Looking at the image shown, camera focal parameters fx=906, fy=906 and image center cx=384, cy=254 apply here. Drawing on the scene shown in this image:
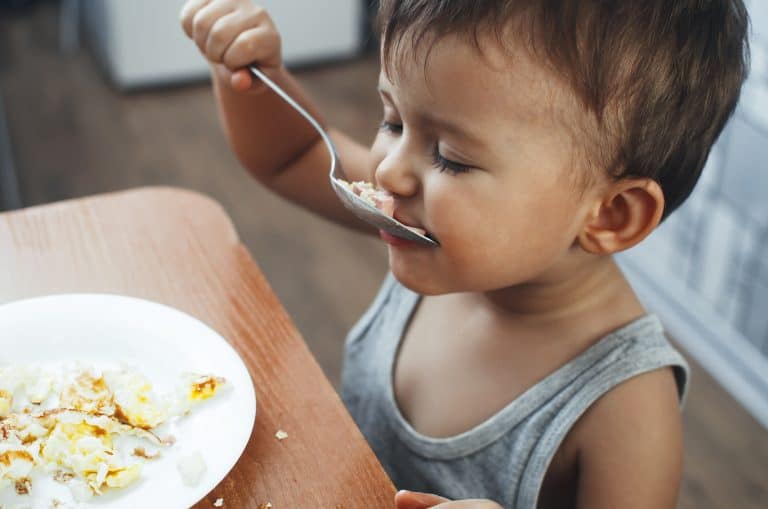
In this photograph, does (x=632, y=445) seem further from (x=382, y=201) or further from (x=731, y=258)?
(x=731, y=258)

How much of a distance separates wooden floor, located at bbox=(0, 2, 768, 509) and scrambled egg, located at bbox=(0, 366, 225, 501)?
997 millimetres

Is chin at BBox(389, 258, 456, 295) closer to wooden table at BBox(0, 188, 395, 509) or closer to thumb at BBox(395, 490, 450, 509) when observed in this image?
wooden table at BBox(0, 188, 395, 509)

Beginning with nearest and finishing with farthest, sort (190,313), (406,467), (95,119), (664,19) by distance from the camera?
(664,19)
(190,313)
(406,467)
(95,119)

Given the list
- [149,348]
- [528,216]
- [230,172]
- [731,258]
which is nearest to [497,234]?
[528,216]

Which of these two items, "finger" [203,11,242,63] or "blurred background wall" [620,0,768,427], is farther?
"blurred background wall" [620,0,768,427]

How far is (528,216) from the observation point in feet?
2.23

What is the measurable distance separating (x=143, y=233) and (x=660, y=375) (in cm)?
46

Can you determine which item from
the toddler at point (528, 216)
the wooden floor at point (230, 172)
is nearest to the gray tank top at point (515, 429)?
the toddler at point (528, 216)

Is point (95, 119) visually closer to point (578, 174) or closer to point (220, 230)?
point (220, 230)

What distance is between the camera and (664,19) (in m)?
0.62

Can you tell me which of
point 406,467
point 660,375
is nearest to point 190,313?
point 406,467

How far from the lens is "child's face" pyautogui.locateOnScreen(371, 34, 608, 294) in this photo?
628 millimetres

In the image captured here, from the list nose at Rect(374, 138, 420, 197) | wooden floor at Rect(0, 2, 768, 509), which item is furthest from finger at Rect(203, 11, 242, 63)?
wooden floor at Rect(0, 2, 768, 509)

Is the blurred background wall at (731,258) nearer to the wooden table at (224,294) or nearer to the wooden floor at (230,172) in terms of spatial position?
the wooden floor at (230,172)
